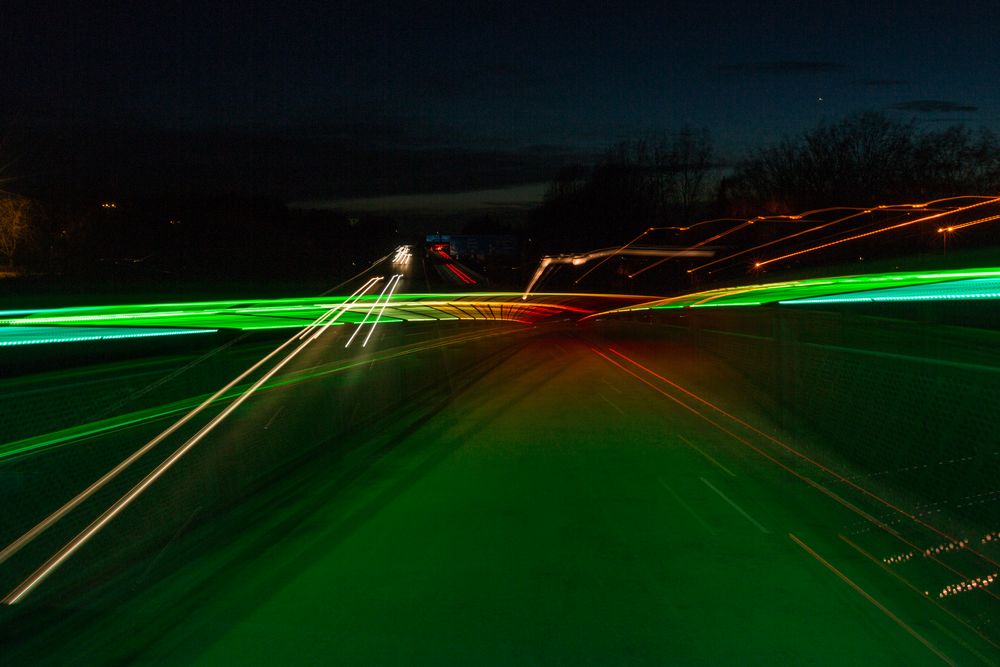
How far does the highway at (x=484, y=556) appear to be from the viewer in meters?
5.54

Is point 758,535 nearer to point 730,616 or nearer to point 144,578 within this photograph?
point 730,616

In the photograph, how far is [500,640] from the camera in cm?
559

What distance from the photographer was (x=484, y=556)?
740cm

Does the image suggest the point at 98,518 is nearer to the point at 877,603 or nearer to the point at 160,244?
the point at 877,603

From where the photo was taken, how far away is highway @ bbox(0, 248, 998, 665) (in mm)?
5535

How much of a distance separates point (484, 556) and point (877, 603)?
9.41ft

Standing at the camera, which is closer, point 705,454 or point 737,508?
point 737,508

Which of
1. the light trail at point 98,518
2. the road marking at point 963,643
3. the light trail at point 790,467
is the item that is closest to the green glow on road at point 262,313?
the light trail at point 98,518

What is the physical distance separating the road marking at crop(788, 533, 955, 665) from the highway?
2 centimetres

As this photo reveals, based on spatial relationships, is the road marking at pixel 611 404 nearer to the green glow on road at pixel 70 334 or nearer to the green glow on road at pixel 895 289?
the green glow on road at pixel 895 289

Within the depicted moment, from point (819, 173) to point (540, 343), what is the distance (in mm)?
49344

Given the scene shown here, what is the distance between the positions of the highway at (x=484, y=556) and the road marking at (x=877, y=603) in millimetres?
23

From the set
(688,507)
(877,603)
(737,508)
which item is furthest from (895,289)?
(877,603)

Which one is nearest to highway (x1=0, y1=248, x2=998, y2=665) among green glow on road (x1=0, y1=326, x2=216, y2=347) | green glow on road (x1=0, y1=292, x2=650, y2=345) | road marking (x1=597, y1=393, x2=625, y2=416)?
road marking (x1=597, y1=393, x2=625, y2=416)
